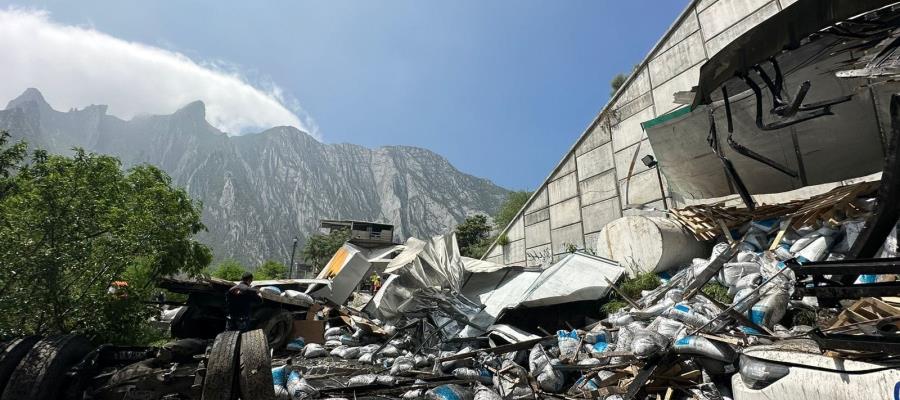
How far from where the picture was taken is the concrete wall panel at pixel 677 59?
29.8 feet

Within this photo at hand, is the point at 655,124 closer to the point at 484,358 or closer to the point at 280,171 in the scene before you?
the point at 484,358

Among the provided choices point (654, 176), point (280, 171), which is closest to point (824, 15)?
point (654, 176)

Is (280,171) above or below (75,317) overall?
above

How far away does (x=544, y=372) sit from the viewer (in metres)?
5.19

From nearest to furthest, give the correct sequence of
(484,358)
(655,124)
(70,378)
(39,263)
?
1. (70,378)
2. (39,263)
3. (484,358)
4. (655,124)

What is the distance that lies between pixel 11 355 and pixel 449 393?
4294mm

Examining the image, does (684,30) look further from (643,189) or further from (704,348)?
(704,348)

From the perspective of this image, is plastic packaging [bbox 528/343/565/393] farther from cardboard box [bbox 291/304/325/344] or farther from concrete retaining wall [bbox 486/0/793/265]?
cardboard box [bbox 291/304/325/344]

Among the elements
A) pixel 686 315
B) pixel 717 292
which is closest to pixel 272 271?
pixel 717 292

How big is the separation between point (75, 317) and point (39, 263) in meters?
0.99

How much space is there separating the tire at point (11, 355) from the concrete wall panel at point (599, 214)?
33.2 feet

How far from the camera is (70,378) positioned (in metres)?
3.68

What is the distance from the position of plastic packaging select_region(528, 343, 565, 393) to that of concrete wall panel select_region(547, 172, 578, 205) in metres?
6.21

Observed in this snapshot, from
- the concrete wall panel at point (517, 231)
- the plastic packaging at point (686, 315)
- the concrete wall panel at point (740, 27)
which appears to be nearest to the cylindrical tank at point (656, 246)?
the plastic packaging at point (686, 315)
